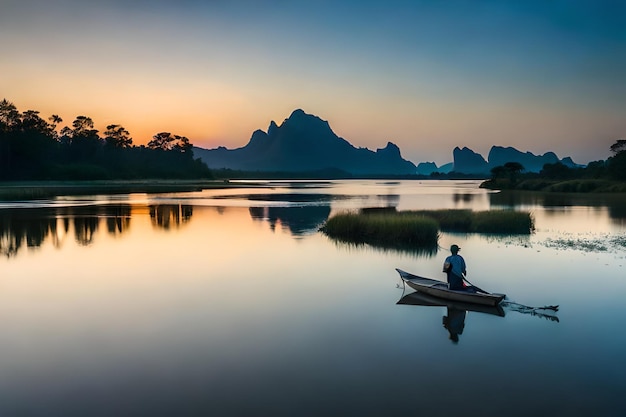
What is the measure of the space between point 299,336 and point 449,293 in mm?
5626

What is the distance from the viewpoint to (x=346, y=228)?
118 feet

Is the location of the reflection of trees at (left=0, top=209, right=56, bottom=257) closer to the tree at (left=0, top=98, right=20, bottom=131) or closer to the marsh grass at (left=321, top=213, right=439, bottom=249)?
the marsh grass at (left=321, top=213, right=439, bottom=249)

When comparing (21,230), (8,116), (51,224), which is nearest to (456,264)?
(21,230)

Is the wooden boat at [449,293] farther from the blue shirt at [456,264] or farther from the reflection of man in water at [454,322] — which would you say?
the blue shirt at [456,264]

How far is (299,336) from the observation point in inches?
557

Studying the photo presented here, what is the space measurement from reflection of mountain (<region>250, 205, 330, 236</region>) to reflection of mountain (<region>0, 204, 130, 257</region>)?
13.4m

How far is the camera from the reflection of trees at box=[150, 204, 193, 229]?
149 feet

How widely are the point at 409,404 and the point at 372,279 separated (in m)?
12.3

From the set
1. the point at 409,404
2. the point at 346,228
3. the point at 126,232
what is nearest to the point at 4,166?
the point at 126,232

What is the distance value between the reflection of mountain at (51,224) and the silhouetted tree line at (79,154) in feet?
247

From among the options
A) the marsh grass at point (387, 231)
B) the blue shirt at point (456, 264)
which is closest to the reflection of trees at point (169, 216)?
the marsh grass at point (387, 231)

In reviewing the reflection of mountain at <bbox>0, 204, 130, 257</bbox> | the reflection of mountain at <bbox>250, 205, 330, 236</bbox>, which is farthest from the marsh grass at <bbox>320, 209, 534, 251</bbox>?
the reflection of mountain at <bbox>0, 204, 130, 257</bbox>

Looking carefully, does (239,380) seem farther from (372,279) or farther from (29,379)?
(372,279)

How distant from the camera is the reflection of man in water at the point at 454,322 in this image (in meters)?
14.1
